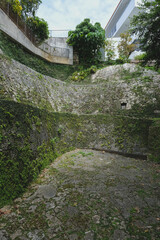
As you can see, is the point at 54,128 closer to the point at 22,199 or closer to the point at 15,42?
the point at 22,199

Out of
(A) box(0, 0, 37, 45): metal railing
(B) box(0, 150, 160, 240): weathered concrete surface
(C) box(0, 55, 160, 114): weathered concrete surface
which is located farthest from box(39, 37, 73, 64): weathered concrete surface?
(B) box(0, 150, 160, 240): weathered concrete surface

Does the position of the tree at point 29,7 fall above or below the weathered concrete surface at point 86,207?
above

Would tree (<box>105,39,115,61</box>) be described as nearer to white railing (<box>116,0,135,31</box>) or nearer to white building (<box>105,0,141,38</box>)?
white building (<box>105,0,141,38</box>)

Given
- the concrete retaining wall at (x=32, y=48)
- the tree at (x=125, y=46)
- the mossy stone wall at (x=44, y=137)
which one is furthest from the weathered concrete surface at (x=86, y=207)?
the tree at (x=125, y=46)

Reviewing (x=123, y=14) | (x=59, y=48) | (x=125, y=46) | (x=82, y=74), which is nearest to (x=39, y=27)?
(x=59, y=48)

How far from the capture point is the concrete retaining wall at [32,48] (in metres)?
9.25

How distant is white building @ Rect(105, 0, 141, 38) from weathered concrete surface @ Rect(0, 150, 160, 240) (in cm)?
2148

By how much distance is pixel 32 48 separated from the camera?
40.5 feet

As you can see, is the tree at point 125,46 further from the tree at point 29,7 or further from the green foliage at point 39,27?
the tree at point 29,7

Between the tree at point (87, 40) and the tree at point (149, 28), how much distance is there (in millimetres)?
8467

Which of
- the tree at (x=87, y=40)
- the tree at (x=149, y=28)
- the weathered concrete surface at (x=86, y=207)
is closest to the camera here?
the weathered concrete surface at (x=86, y=207)

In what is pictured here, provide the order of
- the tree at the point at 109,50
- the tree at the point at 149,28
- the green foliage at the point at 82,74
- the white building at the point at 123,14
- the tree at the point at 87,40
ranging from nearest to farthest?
the tree at the point at 149,28
the green foliage at the point at 82,74
the tree at the point at 87,40
the tree at the point at 109,50
the white building at the point at 123,14

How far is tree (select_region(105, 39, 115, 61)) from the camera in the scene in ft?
55.0

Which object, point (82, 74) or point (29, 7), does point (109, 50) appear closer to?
point (82, 74)
